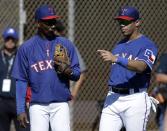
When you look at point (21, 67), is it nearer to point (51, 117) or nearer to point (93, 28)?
point (51, 117)

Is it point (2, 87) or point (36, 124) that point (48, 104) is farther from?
point (2, 87)

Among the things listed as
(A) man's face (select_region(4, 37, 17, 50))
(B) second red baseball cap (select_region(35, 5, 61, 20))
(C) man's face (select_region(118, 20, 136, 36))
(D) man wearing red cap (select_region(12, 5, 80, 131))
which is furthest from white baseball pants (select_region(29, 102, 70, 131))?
(A) man's face (select_region(4, 37, 17, 50))

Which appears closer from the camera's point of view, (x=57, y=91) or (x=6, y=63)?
(x=57, y=91)

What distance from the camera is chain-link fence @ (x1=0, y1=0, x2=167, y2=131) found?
11.1m

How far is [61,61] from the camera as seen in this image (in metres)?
7.53

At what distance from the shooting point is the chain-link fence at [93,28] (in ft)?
36.6

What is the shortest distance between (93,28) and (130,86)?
11.6 feet

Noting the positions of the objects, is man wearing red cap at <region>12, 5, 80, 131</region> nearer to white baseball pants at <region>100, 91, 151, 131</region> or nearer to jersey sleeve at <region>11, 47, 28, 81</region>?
jersey sleeve at <region>11, 47, 28, 81</region>

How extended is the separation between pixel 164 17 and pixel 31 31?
6.84 ft

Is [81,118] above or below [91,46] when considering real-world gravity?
below

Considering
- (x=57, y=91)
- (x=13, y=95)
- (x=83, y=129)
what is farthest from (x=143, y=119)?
(x=83, y=129)

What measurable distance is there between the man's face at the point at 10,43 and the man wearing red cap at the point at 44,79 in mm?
1582

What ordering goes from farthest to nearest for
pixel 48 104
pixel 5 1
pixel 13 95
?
pixel 5 1, pixel 13 95, pixel 48 104

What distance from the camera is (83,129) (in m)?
11.2
